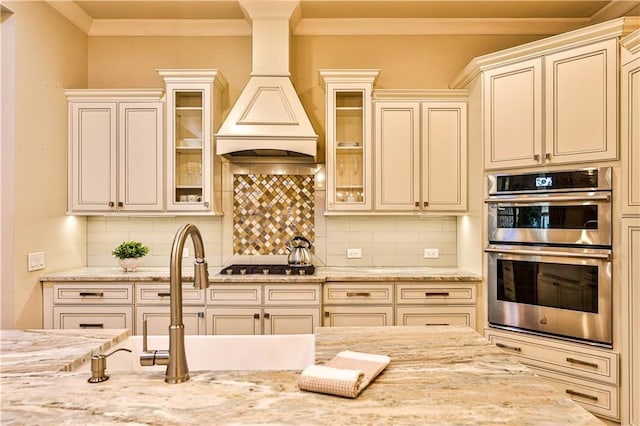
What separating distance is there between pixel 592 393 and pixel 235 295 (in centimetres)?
250

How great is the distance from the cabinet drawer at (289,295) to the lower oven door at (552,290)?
4.38 feet

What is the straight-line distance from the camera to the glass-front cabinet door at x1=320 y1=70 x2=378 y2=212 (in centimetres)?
333

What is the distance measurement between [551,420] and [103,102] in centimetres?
367

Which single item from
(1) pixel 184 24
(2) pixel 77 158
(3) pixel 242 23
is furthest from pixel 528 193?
(2) pixel 77 158

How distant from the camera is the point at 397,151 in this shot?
3.33 m

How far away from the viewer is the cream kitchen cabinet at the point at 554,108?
2523mm

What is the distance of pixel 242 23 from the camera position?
12.0 ft

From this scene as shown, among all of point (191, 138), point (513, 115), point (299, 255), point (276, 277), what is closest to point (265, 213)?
point (299, 255)

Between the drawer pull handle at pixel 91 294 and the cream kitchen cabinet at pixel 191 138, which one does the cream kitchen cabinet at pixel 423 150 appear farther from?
the drawer pull handle at pixel 91 294

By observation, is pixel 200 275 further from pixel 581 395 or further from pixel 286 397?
pixel 581 395

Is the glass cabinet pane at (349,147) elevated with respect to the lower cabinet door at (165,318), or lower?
elevated

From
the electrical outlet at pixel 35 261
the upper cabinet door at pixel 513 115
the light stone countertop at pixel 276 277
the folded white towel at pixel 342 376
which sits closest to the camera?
the folded white towel at pixel 342 376

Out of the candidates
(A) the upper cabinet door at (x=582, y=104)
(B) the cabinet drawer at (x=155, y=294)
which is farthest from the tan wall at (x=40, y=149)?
(A) the upper cabinet door at (x=582, y=104)

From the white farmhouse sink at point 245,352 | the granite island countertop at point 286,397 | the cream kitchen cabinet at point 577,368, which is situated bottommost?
the cream kitchen cabinet at point 577,368
